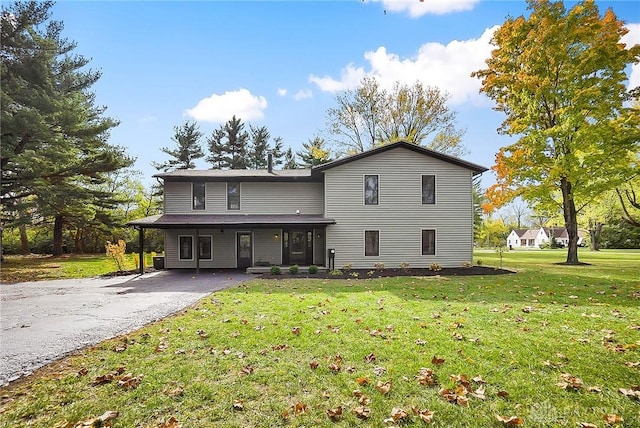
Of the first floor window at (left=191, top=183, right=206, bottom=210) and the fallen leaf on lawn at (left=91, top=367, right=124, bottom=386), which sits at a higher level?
the first floor window at (left=191, top=183, right=206, bottom=210)

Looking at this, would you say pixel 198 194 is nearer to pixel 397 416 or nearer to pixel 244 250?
pixel 244 250

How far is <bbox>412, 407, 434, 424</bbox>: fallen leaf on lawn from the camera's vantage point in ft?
9.38

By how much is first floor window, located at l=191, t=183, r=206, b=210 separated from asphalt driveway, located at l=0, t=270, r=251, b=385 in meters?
5.49

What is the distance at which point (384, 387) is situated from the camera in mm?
3383

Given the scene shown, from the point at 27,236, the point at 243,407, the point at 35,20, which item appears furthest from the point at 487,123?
the point at 27,236

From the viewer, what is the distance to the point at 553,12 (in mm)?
17141

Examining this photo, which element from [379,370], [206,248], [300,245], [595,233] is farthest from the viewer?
[595,233]

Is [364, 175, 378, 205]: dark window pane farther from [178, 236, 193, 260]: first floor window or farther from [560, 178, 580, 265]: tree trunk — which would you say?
[560, 178, 580, 265]: tree trunk

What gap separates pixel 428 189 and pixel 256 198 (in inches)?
358

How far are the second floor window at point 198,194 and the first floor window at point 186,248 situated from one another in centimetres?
180

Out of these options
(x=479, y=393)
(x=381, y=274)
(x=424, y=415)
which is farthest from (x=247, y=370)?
(x=381, y=274)

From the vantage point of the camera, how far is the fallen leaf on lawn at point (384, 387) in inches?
131

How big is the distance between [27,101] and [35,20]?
529 cm

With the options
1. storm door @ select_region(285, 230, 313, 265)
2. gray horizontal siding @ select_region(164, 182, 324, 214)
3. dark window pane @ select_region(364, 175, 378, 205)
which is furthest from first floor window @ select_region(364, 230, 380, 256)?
storm door @ select_region(285, 230, 313, 265)
